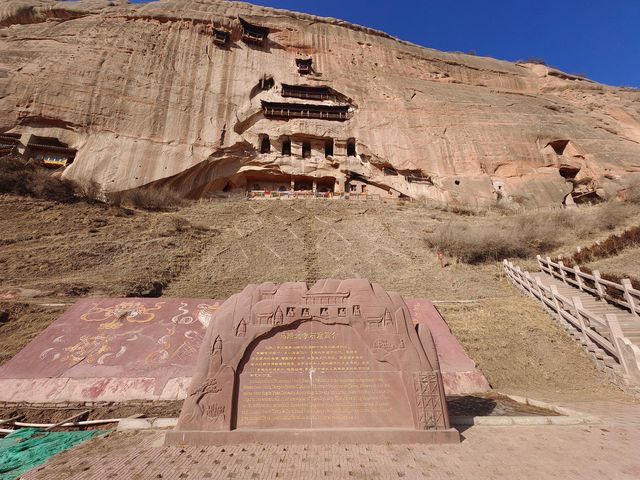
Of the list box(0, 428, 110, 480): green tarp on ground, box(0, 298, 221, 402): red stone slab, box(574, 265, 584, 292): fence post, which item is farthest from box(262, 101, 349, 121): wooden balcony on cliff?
box(0, 428, 110, 480): green tarp on ground

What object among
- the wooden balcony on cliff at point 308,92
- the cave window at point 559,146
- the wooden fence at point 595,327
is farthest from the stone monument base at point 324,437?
the cave window at point 559,146

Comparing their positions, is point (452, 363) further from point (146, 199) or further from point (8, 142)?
point (8, 142)

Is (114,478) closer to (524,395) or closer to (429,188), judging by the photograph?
(524,395)

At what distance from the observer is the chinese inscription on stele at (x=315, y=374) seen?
429cm

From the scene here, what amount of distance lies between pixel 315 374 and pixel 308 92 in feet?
107

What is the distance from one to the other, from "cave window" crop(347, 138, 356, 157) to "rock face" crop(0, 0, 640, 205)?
0.12 metres

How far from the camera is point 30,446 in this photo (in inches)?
175

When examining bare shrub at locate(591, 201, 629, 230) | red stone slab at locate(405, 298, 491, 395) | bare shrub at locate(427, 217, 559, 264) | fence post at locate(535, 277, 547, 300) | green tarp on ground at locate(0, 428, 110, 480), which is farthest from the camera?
bare shrub at locate(591, 201, 629, 230)

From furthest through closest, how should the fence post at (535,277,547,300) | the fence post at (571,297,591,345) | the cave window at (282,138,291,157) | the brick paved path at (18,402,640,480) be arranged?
the cave window at (282,138,291,157) → the fence post at (535,277,547,300) → the fence post at (571,297,591,345) → the brick paved path at (18,402,640,480)

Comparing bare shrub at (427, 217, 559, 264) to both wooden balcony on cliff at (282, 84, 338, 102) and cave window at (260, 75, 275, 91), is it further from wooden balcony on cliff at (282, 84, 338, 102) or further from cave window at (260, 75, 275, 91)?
cave window at (260, 75, 275, 91)

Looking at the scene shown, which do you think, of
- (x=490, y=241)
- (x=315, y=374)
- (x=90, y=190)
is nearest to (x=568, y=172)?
(x=490, y=241)

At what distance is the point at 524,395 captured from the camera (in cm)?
664

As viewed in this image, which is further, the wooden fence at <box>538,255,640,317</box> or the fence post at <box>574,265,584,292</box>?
the fence post at <box>574,265,584,292</box>

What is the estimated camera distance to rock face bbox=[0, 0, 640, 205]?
76.2 feet
